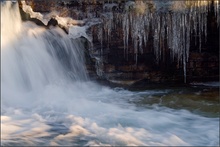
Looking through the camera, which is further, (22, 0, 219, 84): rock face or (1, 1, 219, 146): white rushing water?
(22, 0, 219, 84): rock face

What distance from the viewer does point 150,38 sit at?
27.3 feet

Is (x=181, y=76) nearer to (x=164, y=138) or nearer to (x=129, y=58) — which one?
(x=129, y=58)

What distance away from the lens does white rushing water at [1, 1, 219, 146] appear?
565 centimetres

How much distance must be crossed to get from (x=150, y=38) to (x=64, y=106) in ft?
8.29

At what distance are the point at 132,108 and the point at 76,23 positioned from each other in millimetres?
2266

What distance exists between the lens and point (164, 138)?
5.61m

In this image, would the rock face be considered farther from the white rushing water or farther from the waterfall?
the white rushing water

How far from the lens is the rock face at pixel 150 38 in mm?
7926

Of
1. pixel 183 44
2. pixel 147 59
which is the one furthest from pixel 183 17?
pixel 147 59

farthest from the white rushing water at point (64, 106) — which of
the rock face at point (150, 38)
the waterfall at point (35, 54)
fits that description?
the rock face at point (150, 38)

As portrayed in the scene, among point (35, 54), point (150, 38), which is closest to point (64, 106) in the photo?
point (35, 54)

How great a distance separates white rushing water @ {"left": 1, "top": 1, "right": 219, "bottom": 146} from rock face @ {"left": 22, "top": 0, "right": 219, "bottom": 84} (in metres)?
0.51

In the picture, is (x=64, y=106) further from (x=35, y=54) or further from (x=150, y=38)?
(x=150, y=38)

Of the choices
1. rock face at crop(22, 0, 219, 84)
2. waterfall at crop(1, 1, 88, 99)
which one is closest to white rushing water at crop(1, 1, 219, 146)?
waterfall at crop(1, 1, 88, 99)
